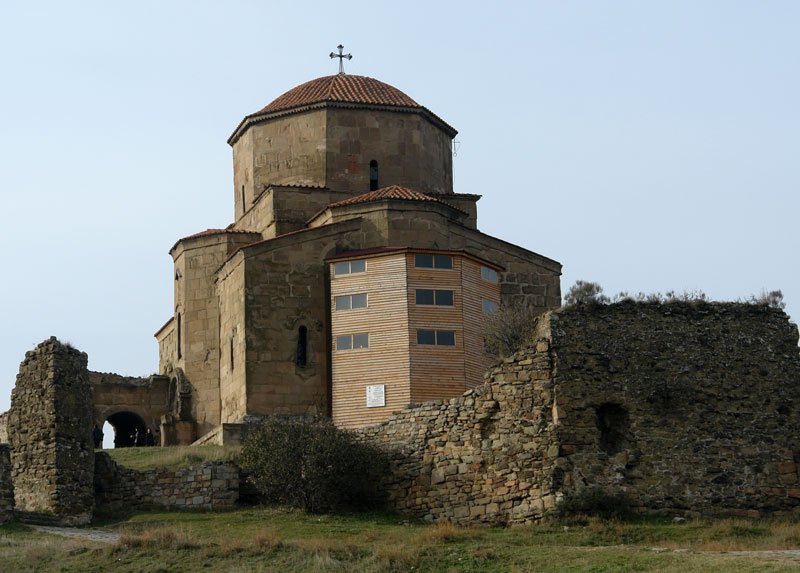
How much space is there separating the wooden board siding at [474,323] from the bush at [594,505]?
10569mm

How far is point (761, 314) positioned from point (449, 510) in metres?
6.69

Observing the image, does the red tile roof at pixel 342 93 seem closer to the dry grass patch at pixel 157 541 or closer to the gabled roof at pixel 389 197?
the gabled roof at pixel 389 197

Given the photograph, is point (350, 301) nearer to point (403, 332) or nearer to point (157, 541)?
point (403, 332)

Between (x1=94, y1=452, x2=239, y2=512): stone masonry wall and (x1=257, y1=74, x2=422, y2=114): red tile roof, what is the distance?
15.2 meters

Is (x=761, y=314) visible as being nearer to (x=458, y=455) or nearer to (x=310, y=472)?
(x=458, y=455)

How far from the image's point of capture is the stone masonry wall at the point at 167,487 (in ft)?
106

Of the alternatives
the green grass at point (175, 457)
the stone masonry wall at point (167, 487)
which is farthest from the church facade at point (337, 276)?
the stone masonry wall at point (167, 487)

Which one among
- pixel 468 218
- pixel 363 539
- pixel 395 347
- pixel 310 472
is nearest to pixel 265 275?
pixel 395 347

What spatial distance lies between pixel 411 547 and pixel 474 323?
1448 cm

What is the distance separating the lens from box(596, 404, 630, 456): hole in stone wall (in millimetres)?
28656

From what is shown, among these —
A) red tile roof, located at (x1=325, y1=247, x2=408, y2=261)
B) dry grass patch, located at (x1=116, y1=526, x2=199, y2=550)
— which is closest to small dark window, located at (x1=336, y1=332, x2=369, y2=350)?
red tile roof, located at (x1=325, y1=247, x2=408, y2=261)

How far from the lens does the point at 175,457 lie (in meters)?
33.9

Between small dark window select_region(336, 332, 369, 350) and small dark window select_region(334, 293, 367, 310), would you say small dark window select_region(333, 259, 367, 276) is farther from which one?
small dark window select_region(336, 332, 369, 350)

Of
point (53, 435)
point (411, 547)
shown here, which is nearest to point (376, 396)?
point (53, 435)
